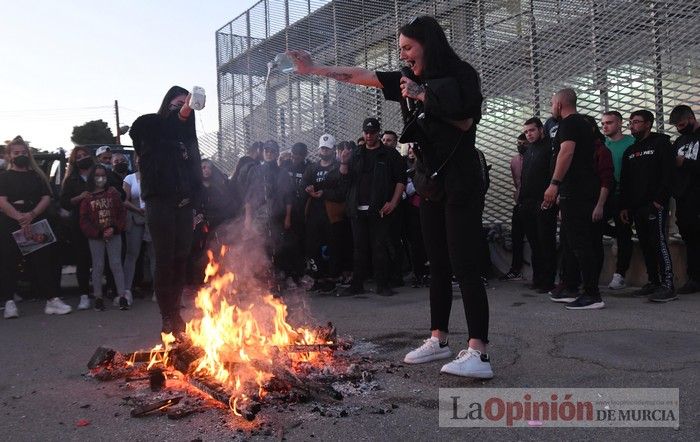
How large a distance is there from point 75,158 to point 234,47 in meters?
10.5

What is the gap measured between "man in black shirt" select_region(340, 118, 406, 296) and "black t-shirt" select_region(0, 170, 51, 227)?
3.95 meters

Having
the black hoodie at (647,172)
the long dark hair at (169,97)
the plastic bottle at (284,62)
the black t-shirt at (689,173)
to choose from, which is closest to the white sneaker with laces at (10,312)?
the long dark hair at (169,97)

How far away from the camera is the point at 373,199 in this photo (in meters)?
7.82

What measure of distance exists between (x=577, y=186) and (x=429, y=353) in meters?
2.93

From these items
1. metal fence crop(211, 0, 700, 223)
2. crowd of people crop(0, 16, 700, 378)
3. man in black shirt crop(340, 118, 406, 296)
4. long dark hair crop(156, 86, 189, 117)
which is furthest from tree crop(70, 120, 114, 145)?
long dark hair crop(156, 86, 189, 117)

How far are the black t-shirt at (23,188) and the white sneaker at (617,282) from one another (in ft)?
23.7

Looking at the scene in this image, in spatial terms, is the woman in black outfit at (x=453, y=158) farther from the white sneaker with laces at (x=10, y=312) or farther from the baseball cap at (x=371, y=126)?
the white sneaker with laces at (x=10, y=312)

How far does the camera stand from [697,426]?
2.84 meters

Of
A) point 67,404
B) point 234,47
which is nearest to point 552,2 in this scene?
point 67,404

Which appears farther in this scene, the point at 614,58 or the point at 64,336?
the point at 614,58

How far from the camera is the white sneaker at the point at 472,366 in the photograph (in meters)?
3.65

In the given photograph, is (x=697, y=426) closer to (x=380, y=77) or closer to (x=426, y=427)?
(x=426, y=427)

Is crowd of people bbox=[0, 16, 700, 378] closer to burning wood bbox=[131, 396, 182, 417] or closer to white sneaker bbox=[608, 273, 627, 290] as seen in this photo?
white sneaker bbox=[608, 273, 627, 290]

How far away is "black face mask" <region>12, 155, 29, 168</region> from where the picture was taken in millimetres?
7613
